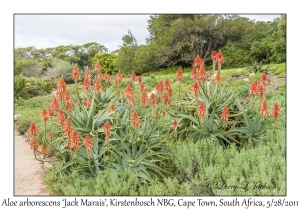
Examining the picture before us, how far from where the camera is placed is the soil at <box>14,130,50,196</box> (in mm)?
5312

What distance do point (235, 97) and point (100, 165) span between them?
2643mm

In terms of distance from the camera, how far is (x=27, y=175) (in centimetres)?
618

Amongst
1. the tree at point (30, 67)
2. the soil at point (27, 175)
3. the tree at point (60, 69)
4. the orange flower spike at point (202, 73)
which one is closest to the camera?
the orange flower spike at point (202, 73)

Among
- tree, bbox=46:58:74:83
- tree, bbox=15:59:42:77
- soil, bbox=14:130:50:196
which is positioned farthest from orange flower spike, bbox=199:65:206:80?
tree, bbox=15:59:42:77

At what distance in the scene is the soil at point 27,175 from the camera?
17.4ft

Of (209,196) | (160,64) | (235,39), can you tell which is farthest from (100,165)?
(235,39)

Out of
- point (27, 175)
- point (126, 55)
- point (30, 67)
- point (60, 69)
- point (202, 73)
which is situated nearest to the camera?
point (202, 73)

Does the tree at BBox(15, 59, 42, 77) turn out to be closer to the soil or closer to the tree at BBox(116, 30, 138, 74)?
the tree at BBox(116, 30, 138, 74)

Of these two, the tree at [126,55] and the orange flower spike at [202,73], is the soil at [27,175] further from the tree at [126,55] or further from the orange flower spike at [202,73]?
the tree at [126,55]

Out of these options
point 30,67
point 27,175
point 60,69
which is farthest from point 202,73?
point 30,67

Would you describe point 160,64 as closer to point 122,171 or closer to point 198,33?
point 198,33

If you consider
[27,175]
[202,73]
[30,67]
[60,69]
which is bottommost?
[27,175]

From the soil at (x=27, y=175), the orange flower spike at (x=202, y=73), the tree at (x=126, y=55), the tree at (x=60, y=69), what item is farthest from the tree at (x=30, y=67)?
the orange flower spike at (x=202, y=73)

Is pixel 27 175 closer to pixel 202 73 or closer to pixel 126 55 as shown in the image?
pixel 202 73
